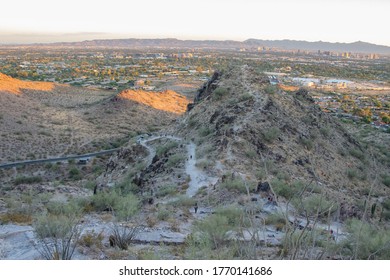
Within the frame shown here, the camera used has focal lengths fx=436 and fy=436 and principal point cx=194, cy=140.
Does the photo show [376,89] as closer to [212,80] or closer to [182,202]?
[212,80]

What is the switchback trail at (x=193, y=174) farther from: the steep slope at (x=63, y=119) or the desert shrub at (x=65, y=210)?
the steep slope at (x=63, y=119)

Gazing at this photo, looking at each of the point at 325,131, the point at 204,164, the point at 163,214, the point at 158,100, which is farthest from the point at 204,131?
the point at 158,100

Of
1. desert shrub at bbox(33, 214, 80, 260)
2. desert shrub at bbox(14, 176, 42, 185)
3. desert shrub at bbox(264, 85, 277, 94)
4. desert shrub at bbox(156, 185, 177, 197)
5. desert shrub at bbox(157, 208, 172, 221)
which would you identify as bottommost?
desert shrub at bbox(14, 176, 42, 185)

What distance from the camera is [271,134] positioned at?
774 inches

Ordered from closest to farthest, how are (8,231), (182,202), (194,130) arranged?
(8,231) → (182,202) → (194,130)

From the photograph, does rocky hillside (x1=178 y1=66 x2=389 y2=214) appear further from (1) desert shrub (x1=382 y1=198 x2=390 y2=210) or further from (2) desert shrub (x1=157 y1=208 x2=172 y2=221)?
(2) desert shrub (x1=157 y1=208 x2=172 y2=221)

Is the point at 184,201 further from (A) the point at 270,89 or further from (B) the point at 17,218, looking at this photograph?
(A) the point at 270,89

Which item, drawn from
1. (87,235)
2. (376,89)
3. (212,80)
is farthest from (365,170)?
(376,89)

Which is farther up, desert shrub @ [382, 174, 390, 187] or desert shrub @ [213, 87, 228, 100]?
desert shrub @ [213, 87, 228, 100]

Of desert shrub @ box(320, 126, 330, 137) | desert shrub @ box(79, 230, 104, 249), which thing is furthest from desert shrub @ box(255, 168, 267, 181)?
desert shrub @ box(320, 126, 330, 137)

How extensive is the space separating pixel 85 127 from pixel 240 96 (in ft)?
70.9

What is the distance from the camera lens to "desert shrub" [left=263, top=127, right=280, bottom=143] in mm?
19469

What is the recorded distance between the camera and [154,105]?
54750mm
